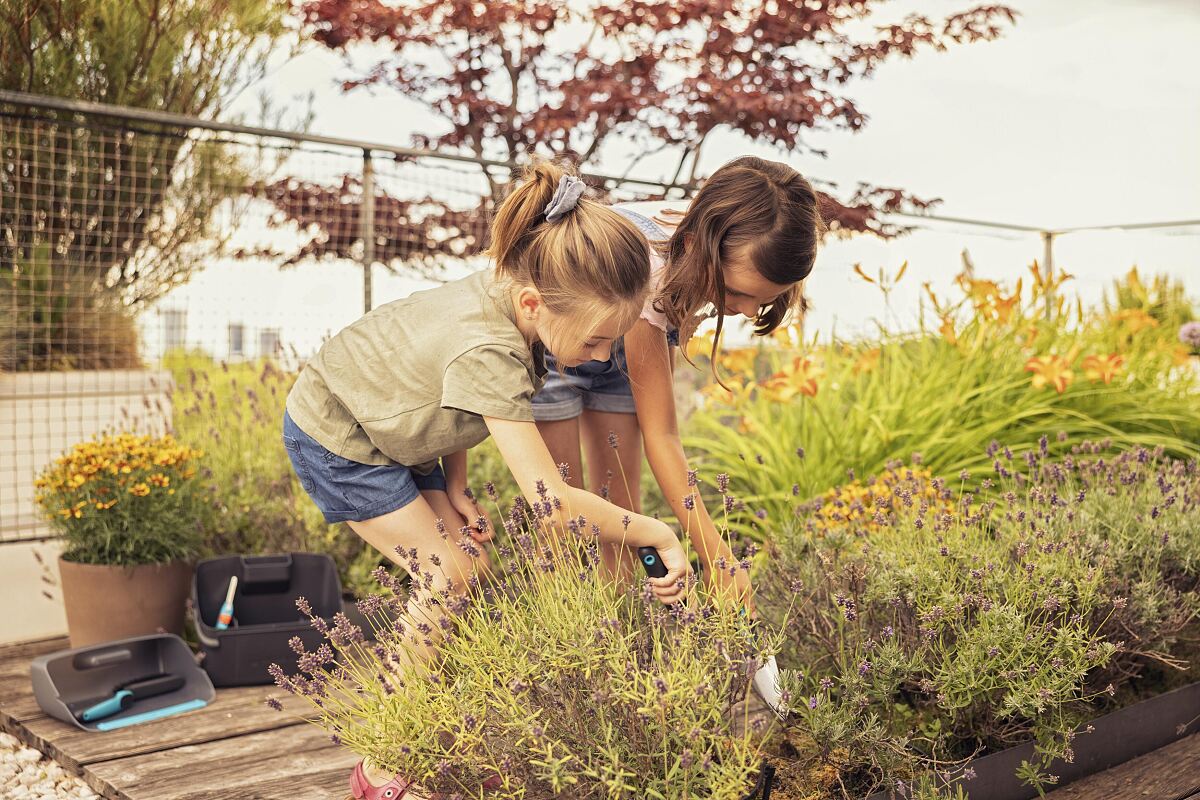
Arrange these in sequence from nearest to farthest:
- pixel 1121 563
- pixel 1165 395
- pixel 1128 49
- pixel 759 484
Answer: pixel 1121 563 < pixel 759 484 < pixel 1165 395 < pixel 1128 49

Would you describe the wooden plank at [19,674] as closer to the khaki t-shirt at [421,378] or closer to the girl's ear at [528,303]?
the khaki t-shirt at [421,378]

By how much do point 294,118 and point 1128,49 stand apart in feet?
20.1

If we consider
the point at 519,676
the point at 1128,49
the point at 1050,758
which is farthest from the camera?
the point at 1128,49

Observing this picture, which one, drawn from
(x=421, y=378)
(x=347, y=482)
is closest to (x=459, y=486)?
(x=347, y=482)

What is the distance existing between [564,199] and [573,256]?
14 cm

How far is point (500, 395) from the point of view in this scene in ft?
6.10

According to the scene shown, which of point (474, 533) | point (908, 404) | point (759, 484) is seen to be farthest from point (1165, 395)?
point (474, 533)

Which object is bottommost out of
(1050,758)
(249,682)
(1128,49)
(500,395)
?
(249,682)

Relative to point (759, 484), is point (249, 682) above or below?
below

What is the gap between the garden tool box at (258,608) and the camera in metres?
3.12

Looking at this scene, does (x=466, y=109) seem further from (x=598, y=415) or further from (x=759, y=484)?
(x=598, y=415)

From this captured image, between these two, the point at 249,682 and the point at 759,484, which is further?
the point at 759,484

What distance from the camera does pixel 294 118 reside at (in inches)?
250

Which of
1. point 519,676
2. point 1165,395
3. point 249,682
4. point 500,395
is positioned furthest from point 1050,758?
point 1165,395
